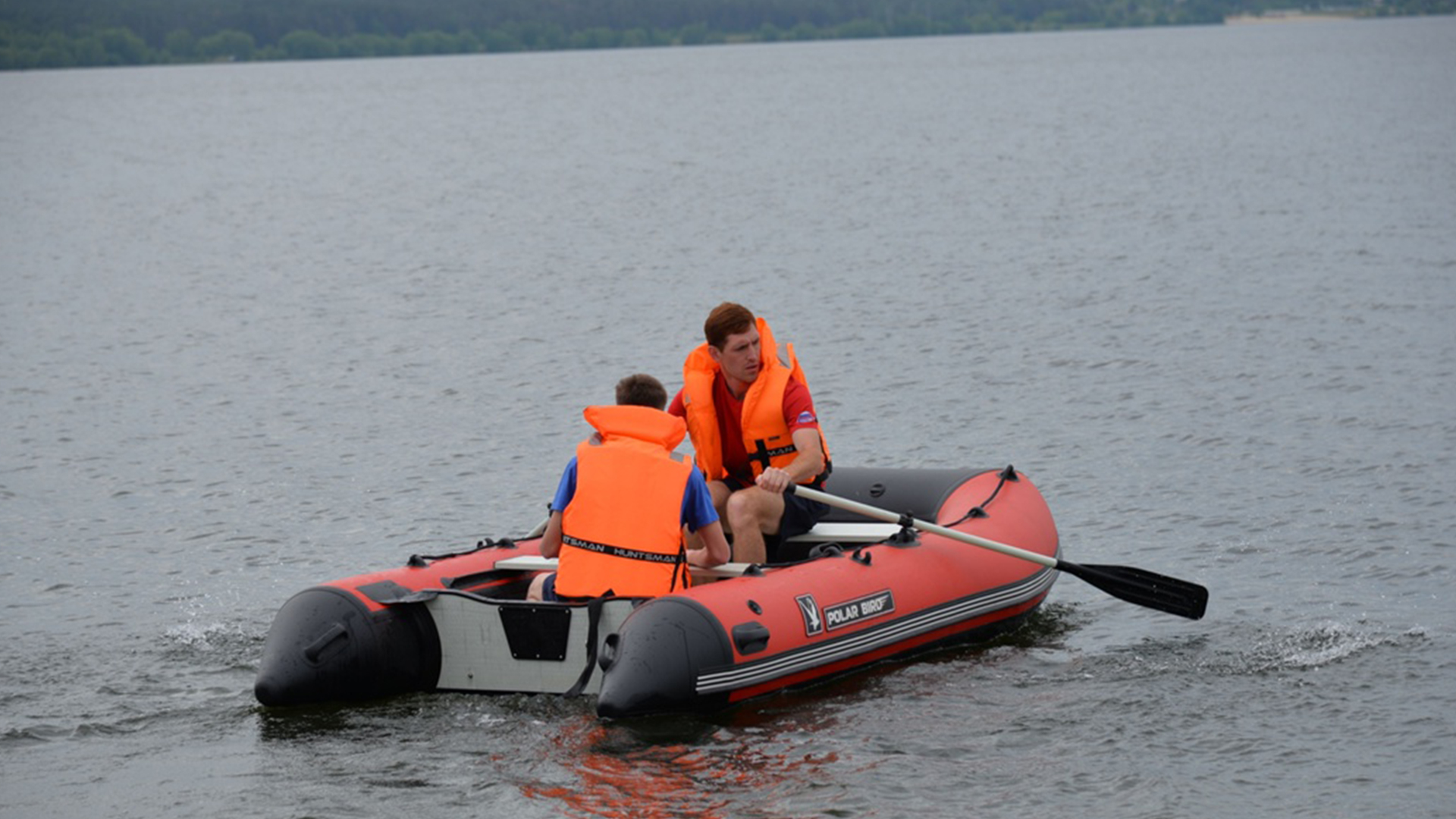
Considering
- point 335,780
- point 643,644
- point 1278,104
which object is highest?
point 1278,104

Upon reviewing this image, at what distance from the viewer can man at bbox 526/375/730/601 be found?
7414 millimetres

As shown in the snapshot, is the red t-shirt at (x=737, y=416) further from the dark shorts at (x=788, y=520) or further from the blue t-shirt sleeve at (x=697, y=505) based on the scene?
the blue t-shirt sleeve at (x=697, y=505)

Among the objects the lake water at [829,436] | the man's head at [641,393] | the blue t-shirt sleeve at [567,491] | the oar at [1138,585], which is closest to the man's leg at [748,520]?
the oar at [1138,585]

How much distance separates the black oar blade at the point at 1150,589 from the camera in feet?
28.3

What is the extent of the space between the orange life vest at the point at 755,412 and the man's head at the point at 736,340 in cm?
13

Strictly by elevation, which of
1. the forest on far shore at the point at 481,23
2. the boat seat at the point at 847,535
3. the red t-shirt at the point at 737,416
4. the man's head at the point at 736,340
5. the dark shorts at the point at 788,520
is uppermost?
the forest on far shore at the point at 481,23

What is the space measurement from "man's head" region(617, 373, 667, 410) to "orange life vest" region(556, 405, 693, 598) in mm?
→ 57

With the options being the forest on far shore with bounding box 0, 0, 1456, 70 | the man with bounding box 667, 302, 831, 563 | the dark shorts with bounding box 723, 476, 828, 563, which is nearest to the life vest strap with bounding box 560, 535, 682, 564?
the man with bounding box 667, 302, 831, 563

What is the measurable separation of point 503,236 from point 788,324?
1172 cm

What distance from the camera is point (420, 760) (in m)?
7.18

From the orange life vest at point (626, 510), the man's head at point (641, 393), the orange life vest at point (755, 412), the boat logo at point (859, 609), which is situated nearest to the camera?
the orange life vest at point (626, 510)

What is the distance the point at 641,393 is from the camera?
758cm

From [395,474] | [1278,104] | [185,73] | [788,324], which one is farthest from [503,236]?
[185,73]

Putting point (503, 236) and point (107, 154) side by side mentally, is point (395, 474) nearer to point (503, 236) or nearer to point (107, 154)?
point (503, 236)
